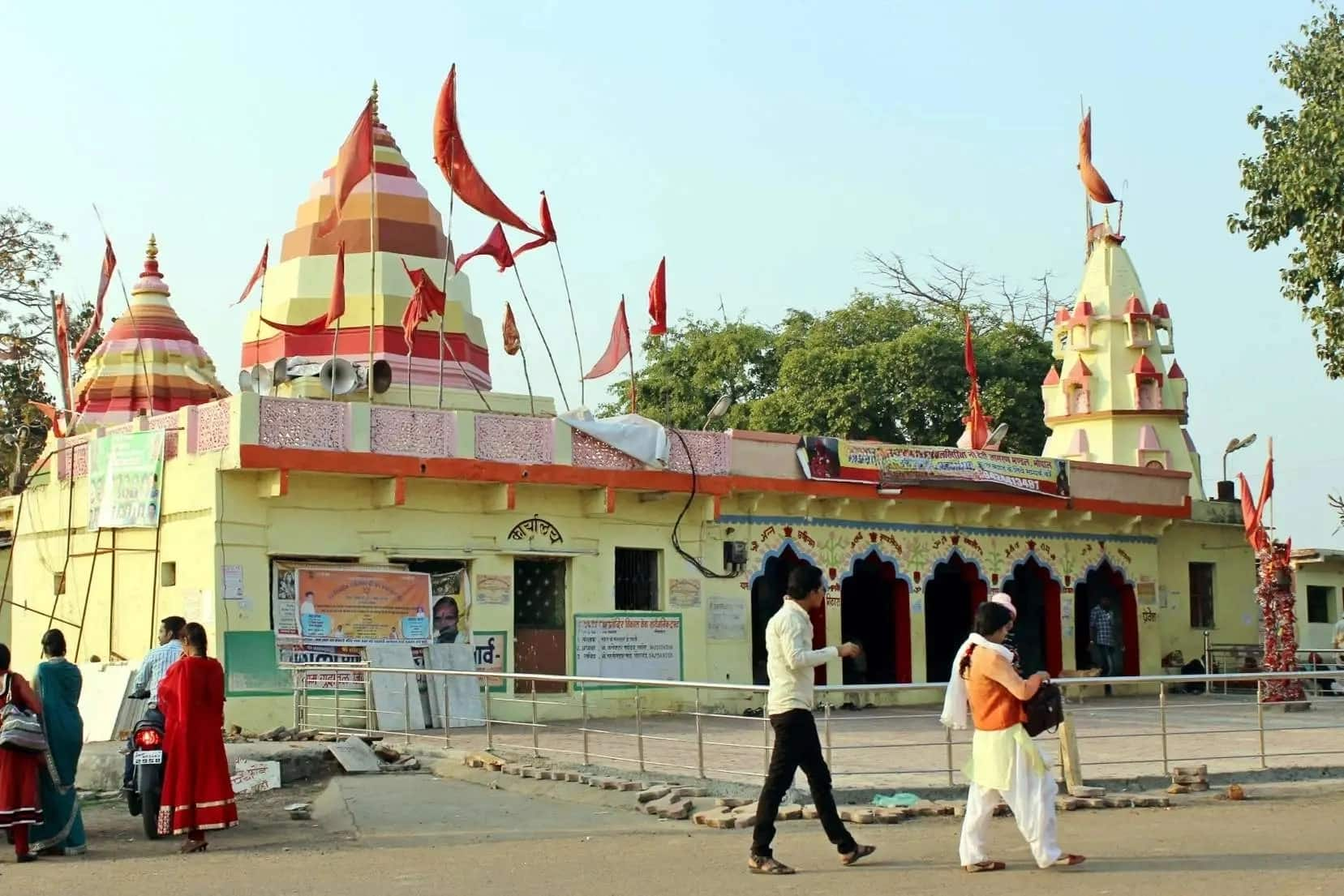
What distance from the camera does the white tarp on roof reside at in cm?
2034

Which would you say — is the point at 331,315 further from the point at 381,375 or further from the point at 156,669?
the point at 156,669

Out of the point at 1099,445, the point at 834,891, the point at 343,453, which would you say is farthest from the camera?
the point at 1099,445

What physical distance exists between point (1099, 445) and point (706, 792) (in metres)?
21.8

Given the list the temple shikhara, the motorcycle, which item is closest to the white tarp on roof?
the temple shikhara

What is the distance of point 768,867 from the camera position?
8211mm

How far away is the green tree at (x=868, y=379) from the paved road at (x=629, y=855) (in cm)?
2991

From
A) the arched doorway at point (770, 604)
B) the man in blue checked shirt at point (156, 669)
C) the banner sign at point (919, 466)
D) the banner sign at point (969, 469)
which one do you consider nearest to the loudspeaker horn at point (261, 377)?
the arched doorway at point (770, 604)

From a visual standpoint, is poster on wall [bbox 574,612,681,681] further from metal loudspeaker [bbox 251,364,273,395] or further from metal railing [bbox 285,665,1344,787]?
metal loudspeaker [bbox 251,364,273,395]

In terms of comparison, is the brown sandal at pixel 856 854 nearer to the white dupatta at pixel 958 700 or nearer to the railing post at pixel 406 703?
the white dupatta at pixel 958 700

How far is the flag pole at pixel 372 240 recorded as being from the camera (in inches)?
789

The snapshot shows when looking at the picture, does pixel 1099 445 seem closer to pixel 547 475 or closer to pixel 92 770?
pixel 547 475

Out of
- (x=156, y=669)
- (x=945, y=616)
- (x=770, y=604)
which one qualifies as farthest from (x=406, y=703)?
(x=945, y=616)

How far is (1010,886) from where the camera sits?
7.70 metres

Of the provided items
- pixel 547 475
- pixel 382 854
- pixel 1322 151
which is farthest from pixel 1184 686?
pixel 382 854
